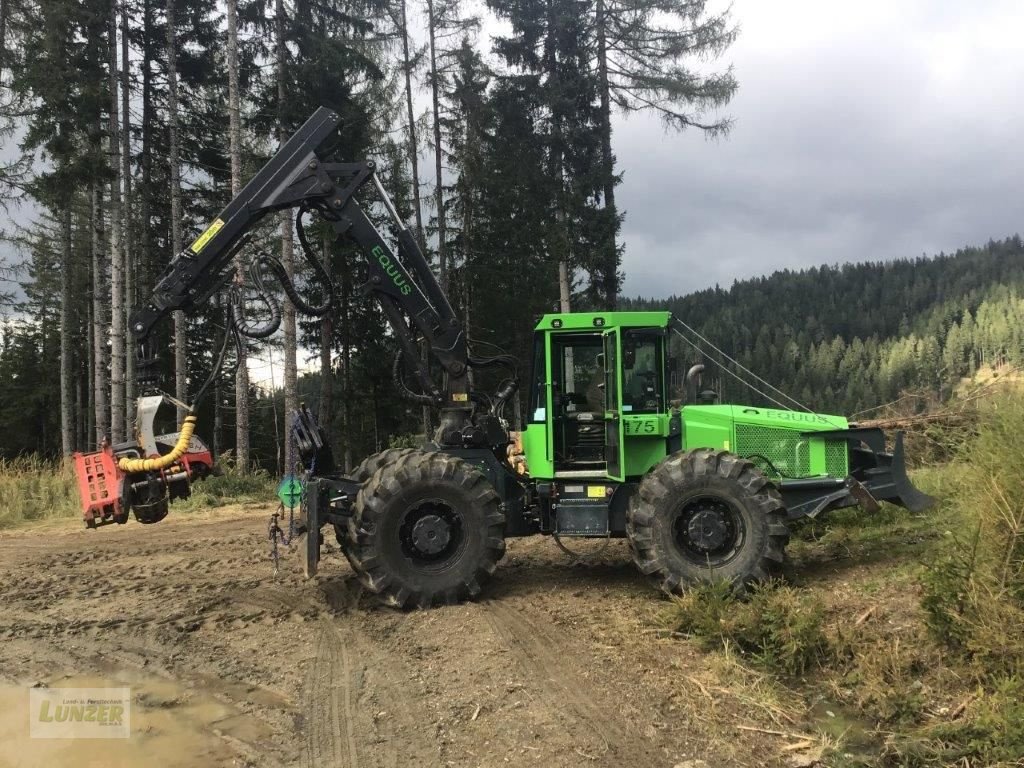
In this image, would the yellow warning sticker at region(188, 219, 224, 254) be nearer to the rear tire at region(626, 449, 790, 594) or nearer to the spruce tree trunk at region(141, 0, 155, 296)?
the rear tire at region(626, 449, 790, 594)

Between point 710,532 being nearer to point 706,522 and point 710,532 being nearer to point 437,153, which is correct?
point 706,522

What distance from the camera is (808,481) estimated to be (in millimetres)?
6766

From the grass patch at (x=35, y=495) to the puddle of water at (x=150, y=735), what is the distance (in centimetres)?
912

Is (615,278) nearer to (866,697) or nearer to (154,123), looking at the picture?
(154,123)

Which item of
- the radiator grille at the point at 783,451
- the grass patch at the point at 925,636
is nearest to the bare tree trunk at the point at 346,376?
the radiator grille at the point at 783,451

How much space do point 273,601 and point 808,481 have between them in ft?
17.8

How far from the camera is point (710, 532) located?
6.26m

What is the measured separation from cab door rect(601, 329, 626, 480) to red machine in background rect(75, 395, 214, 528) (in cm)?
399

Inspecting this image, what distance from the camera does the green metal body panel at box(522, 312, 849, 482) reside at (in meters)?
6.69

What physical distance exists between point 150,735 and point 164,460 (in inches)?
115

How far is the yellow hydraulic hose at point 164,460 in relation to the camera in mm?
6379

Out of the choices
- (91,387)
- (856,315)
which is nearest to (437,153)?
(91,387)

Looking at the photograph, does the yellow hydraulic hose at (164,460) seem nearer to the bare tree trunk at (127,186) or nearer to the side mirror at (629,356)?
the side mirror at (629,356)

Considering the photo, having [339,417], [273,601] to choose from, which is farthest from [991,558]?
[339,417]
